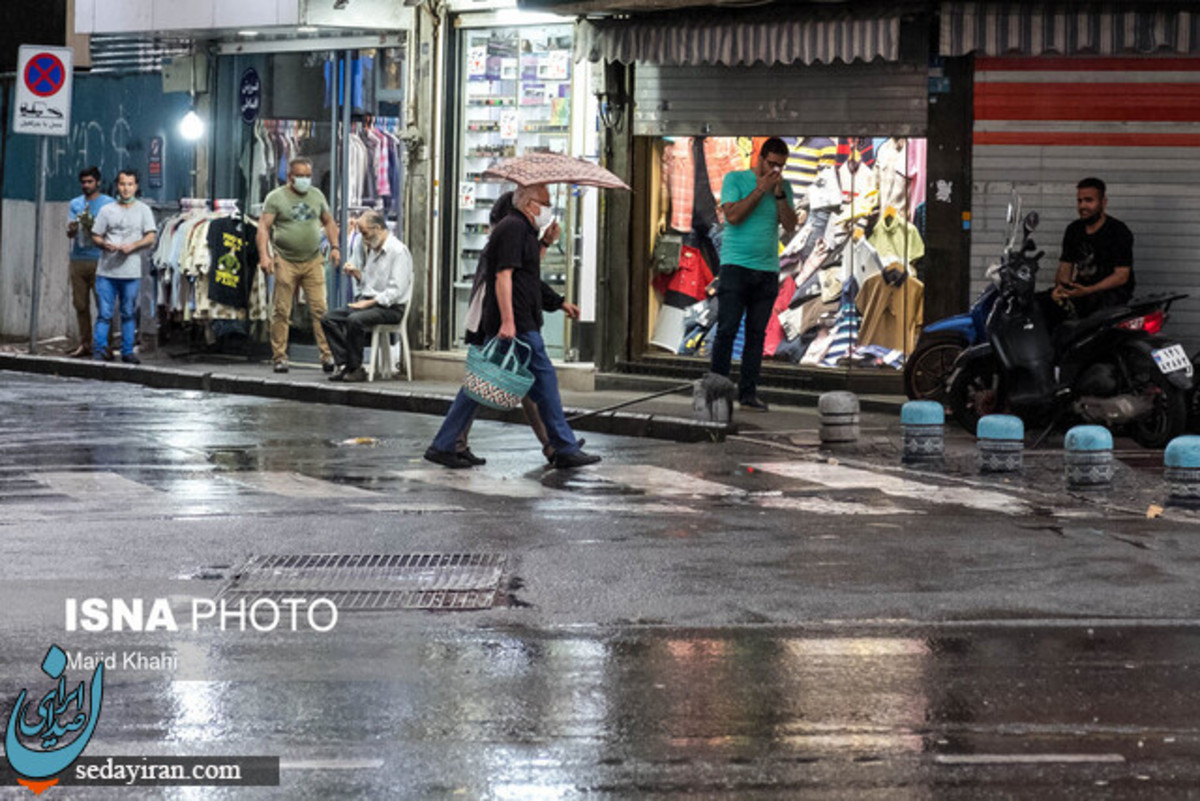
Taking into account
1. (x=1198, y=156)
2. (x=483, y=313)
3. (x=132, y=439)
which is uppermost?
(x=1198, y=156)

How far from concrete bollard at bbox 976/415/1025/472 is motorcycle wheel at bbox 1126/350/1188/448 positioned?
5.77 ft

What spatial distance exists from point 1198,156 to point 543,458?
20.0ft

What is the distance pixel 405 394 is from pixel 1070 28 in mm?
6423

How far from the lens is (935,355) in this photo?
55.7ft

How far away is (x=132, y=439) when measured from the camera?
15.8m

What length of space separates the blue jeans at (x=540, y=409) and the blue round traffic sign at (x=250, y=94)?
1120cm

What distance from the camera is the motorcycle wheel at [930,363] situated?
1691 cm

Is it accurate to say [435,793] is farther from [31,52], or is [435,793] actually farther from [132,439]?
[31,52]

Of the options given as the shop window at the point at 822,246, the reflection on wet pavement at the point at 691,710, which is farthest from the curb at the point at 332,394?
the reflection on wet pavement at the point at 691,710

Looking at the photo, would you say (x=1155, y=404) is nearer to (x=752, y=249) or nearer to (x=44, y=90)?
(x=752, y=249)

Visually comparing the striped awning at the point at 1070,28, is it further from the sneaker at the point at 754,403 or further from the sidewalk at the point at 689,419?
the sneaker at the point at 754,403

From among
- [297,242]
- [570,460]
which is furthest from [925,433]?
[297,242]

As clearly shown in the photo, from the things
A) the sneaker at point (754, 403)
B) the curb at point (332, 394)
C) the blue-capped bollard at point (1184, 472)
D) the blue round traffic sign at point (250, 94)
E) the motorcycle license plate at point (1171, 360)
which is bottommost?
the curb at point (332, 394)

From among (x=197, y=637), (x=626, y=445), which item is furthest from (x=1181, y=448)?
(x=197, y=637)
